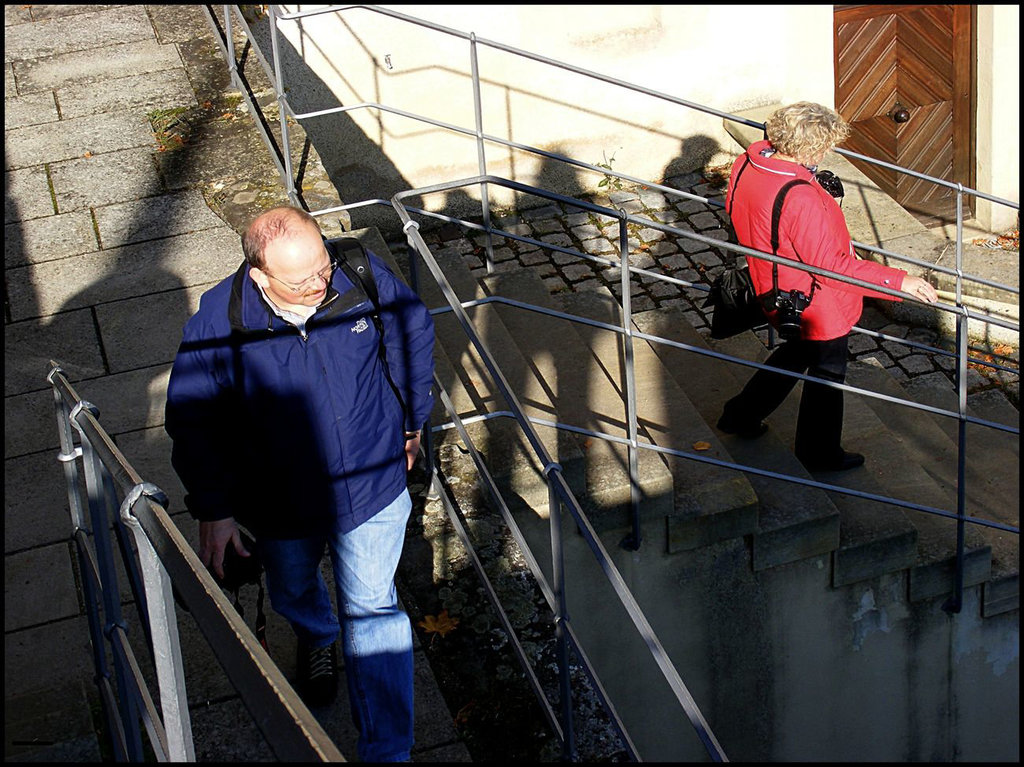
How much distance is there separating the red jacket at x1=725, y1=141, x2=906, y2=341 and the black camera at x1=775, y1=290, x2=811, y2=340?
0.03 meters

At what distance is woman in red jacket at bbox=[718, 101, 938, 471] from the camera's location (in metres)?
4.72

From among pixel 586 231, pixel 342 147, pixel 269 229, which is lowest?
pixel 586 231

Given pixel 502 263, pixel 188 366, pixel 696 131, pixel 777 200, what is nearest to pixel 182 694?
pixel 188 366

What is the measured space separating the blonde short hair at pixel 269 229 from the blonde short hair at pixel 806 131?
2.25 meters

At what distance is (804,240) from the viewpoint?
476 cm

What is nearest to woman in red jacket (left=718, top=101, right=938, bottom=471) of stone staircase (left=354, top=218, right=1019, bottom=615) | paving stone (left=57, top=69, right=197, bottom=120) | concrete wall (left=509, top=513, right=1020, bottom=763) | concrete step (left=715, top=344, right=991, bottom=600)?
stone staircase (left=354, top=218, right=1019, bottom=615)

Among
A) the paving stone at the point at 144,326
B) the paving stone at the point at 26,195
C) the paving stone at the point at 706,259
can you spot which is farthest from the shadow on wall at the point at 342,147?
the paving stone at the point at 144,326

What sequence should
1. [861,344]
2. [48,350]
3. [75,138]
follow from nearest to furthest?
[48,350] < [75,138] < [861,344]

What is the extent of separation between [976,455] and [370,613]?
4.36 metres

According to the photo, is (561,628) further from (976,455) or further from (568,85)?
(568,85)

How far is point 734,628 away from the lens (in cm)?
530

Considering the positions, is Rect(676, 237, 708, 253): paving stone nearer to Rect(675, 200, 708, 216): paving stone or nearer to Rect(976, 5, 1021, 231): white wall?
Rect(675, 200, 708, 216): paving stone

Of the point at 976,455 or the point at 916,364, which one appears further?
the point at 916,364

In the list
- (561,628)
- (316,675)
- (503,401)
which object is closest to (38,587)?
(316,675)
